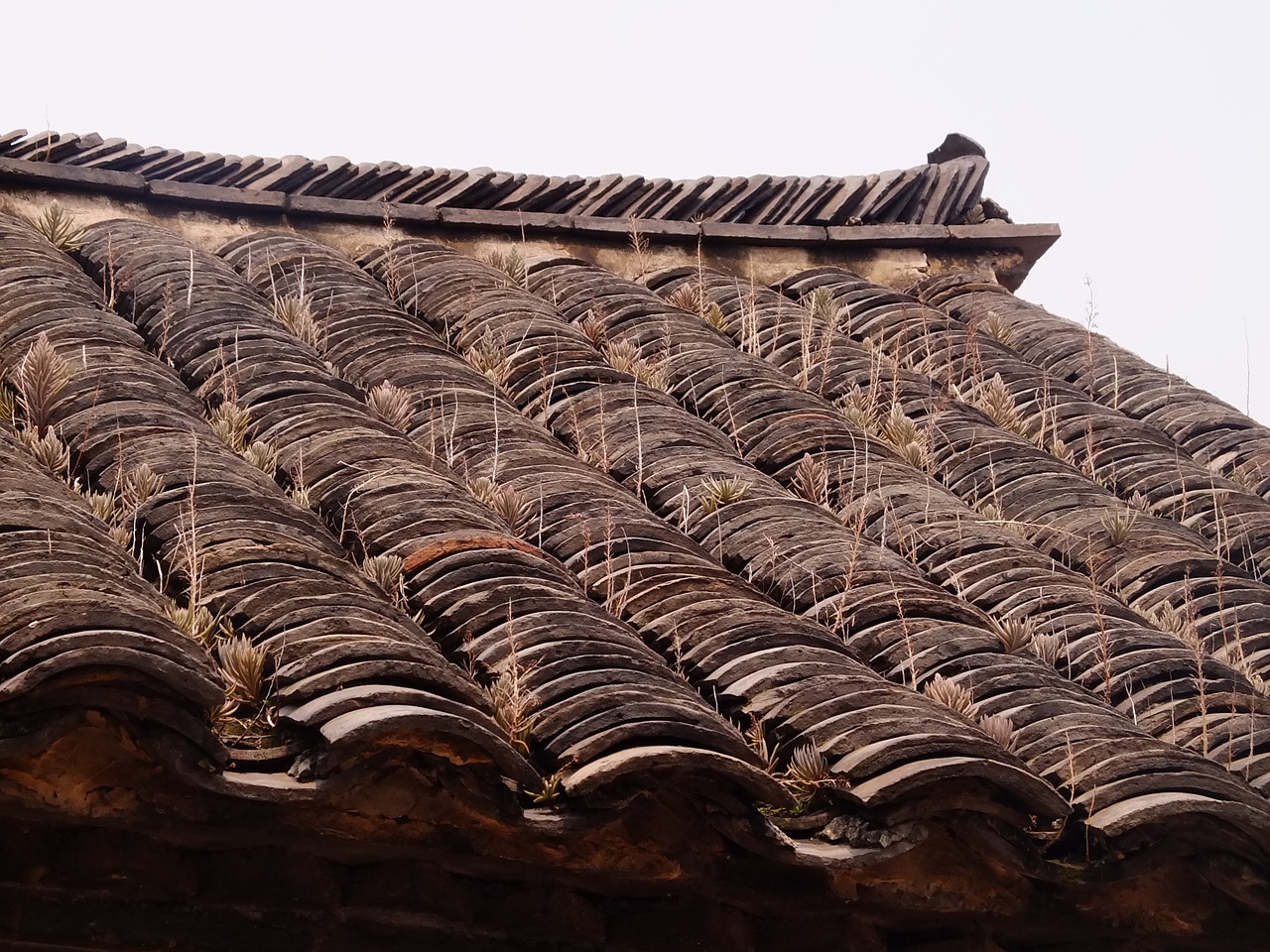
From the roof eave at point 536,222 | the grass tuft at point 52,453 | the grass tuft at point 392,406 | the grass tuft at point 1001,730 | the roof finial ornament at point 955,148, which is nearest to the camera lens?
the grass tuft at point 1001,730

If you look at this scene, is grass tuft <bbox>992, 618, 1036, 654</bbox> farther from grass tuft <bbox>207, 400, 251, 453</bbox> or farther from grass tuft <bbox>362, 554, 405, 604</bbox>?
grass tuft <bbox>207, 400, 251, 453</bbox>

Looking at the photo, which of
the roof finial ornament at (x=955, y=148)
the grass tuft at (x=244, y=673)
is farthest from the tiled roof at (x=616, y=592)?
the roof finial ornament at (x=955, y=148)

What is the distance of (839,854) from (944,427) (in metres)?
3.76

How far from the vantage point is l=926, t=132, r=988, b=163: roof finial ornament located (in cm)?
1186

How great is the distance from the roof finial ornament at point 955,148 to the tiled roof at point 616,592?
11.4 feet

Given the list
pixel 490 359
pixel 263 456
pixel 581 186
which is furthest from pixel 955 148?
pixel 263 456

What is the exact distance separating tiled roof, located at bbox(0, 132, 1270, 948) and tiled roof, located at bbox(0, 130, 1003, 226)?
0.63m

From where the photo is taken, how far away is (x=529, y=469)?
6355 mm

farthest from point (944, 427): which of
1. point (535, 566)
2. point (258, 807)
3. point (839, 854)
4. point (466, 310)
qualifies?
point (258, 807)

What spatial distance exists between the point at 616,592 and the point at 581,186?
5354 millimetres

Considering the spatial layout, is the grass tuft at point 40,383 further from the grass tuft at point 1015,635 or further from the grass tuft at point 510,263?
the grass tuft at point 1015,635

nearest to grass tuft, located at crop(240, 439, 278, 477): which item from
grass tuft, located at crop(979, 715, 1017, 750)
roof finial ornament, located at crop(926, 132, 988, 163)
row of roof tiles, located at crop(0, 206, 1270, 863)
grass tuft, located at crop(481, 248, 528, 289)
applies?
row of roof tiles, located at crop(0, 206, 1270, 863)

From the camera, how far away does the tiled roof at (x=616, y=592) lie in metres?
4.12

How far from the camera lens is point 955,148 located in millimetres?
11906
